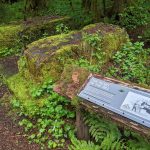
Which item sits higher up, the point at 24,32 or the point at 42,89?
the point at 42,89

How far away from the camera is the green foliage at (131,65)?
5590 millimetres

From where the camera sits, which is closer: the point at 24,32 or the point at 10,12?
the point at 24,32

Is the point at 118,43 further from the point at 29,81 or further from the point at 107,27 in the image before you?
the point at 29,81

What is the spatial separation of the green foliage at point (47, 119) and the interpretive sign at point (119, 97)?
90 centimetres

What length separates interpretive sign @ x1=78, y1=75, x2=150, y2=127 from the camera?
126 inches

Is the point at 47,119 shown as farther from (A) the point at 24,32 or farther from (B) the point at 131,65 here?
(A) the point at 24,32

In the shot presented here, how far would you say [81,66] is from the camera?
17.7 ft

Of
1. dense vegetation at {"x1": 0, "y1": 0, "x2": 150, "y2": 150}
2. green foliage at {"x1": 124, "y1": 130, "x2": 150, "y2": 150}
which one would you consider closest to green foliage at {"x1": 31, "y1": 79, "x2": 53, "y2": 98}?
dense vegetation at {"x1": 0, "y1": 0, "x2": 150, "y2": 150}

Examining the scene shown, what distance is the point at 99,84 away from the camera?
3.76 metres

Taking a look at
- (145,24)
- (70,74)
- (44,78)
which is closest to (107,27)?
(44,78)

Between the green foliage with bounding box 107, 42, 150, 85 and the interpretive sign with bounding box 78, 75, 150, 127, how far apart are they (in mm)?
1822

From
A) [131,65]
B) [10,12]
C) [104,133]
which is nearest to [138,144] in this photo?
[104,133]

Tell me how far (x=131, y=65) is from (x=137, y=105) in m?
2.60

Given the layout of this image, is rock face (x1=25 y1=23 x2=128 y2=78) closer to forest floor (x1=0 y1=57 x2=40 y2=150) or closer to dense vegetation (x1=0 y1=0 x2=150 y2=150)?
dense vegetation (x1=0 y1=0 x2=150 y2=150)
